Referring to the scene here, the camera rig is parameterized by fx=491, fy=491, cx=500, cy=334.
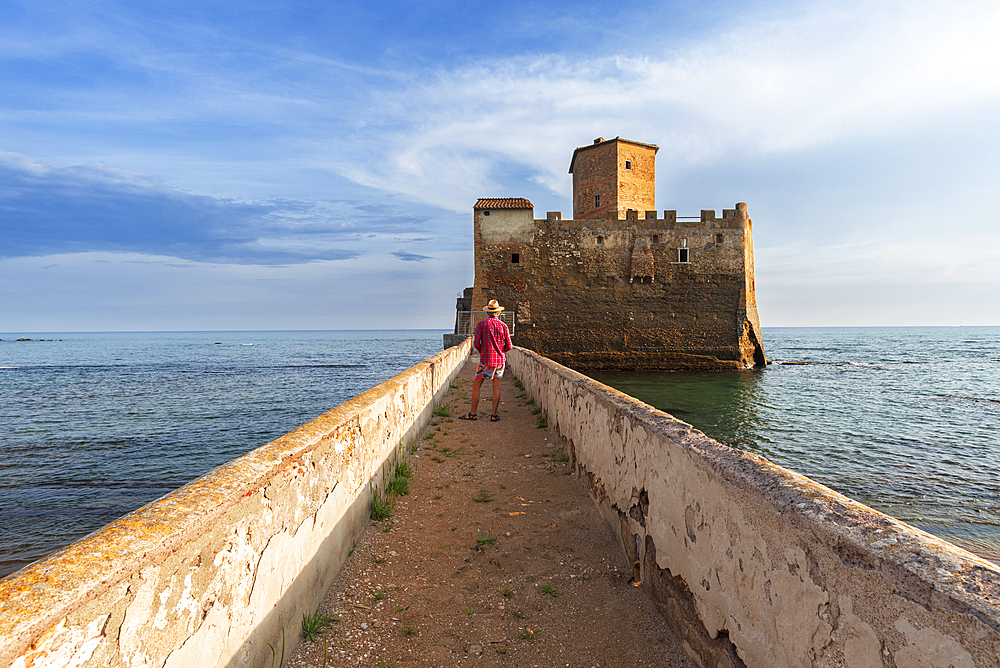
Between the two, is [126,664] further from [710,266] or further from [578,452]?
[710,266]

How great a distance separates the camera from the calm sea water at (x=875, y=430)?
757 cm

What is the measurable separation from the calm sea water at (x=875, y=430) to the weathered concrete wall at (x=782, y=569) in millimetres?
5795

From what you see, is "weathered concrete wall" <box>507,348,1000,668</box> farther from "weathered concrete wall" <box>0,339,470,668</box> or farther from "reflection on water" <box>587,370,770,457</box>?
"reflection on water" <box>587,370,770,457</box>

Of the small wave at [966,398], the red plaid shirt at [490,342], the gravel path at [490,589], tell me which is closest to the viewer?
the gravel path at [490,589]

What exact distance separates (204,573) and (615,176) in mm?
30008

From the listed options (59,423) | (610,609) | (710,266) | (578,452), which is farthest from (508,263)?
(610,609)

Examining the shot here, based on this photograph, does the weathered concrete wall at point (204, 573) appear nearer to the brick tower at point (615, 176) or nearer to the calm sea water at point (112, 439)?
the calm sea water at point (112, 439)

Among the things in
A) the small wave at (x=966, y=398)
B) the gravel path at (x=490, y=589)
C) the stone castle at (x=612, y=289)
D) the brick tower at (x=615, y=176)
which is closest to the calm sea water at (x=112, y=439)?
the gravel path at (x=490, y=589)

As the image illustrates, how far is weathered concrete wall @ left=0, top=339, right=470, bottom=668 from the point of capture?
120 cm

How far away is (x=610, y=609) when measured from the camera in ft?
9.36

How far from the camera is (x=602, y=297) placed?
88.0ft

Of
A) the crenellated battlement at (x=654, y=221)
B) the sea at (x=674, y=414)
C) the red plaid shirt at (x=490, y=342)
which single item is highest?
the crenellated battlement at (x=654, y=221)

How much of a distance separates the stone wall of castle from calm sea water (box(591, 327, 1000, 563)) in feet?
5.26

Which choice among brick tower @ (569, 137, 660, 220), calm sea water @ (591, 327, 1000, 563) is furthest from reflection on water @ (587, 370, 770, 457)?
brick tower @ (569, 137, 660, 220)
